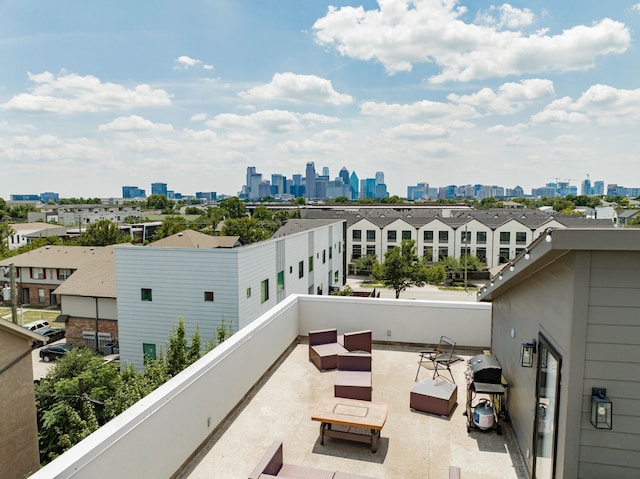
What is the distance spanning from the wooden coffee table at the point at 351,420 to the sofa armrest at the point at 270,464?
3.10 ft

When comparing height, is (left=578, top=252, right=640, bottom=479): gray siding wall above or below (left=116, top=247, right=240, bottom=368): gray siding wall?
above

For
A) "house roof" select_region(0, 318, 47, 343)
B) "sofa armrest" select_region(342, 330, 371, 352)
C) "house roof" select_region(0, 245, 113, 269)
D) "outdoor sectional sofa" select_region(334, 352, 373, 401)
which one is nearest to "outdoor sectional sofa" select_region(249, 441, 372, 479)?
"outdoor sectional sofa" select_region(334, 352, 373, 401)

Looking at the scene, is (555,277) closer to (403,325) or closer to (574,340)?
(574,340)

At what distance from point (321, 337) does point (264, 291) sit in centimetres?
1254

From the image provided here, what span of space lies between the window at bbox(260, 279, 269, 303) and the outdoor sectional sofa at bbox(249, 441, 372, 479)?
624 inches

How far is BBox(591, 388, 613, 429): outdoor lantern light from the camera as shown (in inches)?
138

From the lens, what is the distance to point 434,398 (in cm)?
639

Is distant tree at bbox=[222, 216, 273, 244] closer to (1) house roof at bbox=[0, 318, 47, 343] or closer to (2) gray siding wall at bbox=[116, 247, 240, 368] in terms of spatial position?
(2) gray siding wall at bbox=[116, 247, 240, 368]

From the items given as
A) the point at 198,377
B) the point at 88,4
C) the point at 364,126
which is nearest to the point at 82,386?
→ the point at 198,377

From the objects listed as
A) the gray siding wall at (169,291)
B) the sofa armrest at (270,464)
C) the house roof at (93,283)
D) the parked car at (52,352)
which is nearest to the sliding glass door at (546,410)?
the sofa armrest at (270,464)

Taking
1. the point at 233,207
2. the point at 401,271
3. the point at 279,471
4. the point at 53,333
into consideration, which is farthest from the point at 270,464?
the point at 233,207

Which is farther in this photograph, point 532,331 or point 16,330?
point 16,330

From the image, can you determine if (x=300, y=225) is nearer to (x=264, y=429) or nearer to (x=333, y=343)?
(x=333, y=343)

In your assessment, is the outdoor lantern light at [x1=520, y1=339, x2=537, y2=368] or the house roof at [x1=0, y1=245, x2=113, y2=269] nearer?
the outdoor lantern light at [x1=520, y1=339, x2=537, y2=368]
